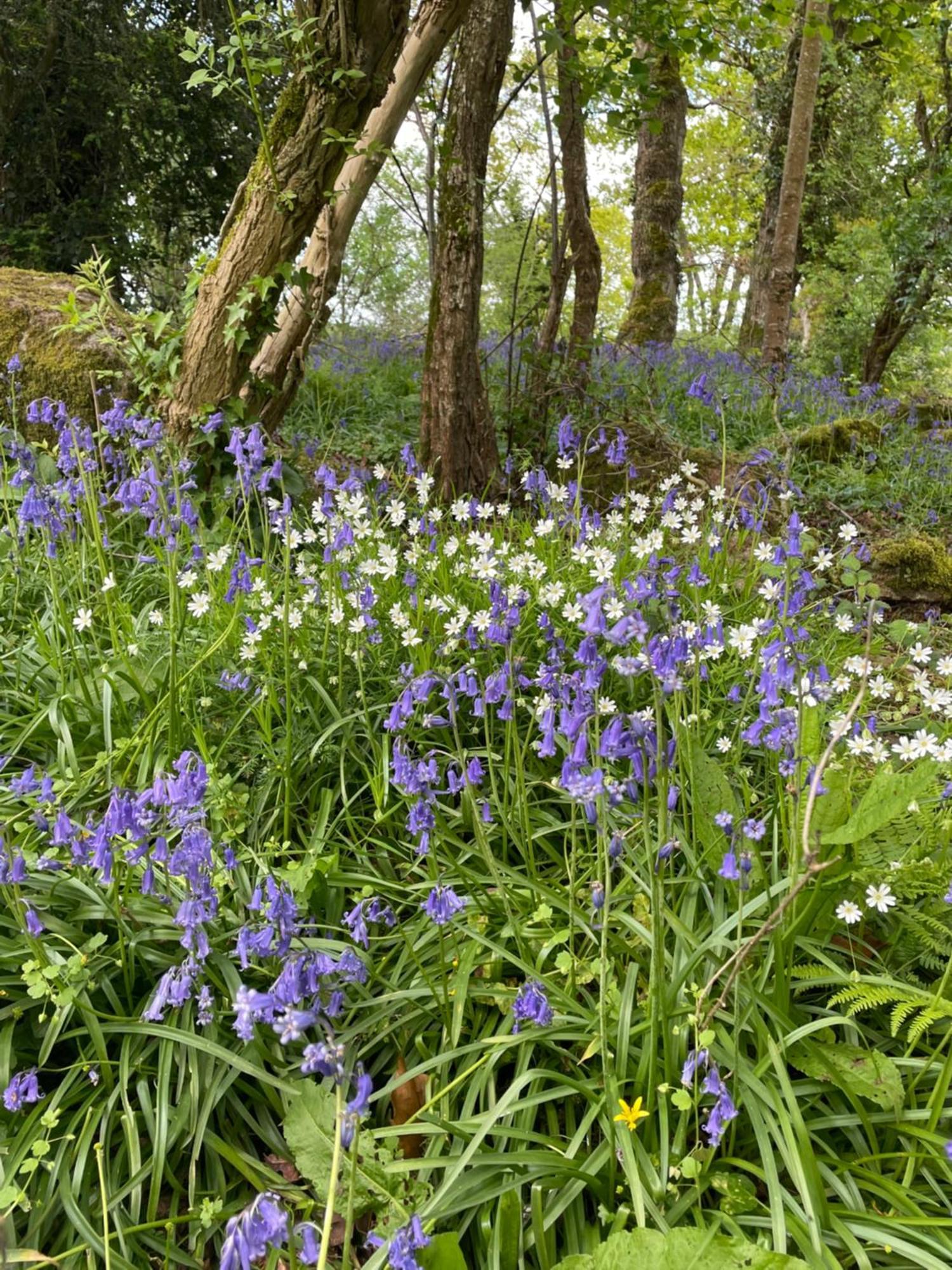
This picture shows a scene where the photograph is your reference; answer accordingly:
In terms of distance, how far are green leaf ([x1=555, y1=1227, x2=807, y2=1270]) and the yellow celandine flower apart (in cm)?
20

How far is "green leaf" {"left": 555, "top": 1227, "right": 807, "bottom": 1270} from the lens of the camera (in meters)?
1.33

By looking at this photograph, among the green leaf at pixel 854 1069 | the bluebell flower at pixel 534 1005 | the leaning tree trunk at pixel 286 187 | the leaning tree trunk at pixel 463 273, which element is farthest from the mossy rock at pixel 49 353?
the green leaf at pixel 854 1069

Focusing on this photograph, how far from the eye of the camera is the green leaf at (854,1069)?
1.67 metres

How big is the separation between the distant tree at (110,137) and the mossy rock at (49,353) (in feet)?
12.6

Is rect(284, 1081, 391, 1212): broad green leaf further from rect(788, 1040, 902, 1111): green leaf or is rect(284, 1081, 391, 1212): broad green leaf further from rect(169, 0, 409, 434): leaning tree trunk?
rect(169, 0, 409, 434): leaning tree trunk

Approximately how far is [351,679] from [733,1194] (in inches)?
74.2

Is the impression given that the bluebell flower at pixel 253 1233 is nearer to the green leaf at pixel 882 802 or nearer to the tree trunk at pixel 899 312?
the green leaf at pixel 882 802

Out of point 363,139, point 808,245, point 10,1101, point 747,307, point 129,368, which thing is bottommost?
point 10,1101

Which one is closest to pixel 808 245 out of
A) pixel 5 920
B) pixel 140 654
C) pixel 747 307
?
pixel 747 307

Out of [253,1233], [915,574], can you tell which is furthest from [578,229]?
[253,1233]

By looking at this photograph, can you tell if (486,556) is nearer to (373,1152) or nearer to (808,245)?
(373,1152)

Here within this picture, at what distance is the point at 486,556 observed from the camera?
3.03 m

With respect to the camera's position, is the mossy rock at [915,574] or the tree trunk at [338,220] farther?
the mossy rock at [915,574]

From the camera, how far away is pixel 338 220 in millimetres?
4172
